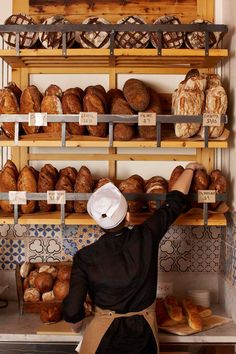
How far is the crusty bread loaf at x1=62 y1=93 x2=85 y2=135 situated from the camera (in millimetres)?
2697

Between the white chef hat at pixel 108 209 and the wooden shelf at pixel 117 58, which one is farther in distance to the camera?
the wooden shelf at pixel 117 58

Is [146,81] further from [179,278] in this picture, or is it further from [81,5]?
[179,278]

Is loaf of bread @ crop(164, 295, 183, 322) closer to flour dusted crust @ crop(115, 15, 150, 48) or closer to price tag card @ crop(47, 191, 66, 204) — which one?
price tag card @ crop(47, 191, 66, 204)

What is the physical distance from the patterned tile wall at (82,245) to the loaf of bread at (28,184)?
1.11 feet

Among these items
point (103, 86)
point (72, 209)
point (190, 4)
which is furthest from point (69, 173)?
point (190, 4)

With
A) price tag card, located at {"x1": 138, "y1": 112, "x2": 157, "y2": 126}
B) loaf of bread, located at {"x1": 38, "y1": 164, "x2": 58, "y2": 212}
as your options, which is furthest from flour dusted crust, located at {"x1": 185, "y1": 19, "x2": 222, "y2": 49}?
loaf of bread, located at {"x1": 38, "y1": 164, "x2": 58, "y2": 212}

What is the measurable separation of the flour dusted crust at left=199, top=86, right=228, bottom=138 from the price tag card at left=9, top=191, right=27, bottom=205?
37.7 inches

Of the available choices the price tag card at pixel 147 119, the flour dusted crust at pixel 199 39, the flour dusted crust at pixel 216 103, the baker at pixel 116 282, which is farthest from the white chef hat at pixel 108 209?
the flour dusted crust at pixel 199 39

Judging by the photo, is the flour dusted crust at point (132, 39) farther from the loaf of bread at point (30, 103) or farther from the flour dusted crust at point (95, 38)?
the loaf of bread at point (30, 103)

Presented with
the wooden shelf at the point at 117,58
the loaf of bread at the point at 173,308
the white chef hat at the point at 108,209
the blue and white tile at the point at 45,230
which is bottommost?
the loaf of bread at the point at 173,308

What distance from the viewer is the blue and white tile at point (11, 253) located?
311 centimetres

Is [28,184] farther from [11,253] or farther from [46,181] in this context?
[11,253]

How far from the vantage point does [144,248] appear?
2270 mm

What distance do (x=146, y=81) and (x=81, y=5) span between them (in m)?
0.58
